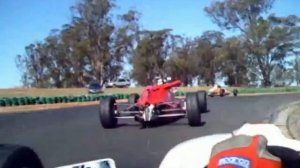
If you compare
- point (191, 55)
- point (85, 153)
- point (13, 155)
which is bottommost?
point (85, 153)

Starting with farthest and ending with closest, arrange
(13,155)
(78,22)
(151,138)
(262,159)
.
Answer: (78,22)
(151,138)
(13,155)
(262,159)

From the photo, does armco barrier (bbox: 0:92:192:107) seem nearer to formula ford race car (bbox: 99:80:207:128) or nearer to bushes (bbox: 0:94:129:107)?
bushes (bbox: 0:94:129:107)

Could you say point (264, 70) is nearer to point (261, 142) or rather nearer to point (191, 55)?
point (191, 55)

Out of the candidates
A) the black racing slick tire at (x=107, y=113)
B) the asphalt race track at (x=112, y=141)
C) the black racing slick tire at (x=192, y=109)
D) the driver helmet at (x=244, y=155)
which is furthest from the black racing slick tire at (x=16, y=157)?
the black racing slick tire at (x=107, y=113)

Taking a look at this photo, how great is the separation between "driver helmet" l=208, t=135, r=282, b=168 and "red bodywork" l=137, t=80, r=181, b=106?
11439 mm

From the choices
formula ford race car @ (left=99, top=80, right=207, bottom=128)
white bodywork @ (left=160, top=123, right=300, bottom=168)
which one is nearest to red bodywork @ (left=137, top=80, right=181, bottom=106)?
formula ford race car @ (left=99, top=80, right=207, bottom=128)

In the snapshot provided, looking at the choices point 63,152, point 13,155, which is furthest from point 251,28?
point 13,155

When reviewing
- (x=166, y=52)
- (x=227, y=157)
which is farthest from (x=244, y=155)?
(x=166, y=52)

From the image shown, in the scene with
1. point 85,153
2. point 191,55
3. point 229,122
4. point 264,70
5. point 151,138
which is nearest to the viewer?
point 85,153

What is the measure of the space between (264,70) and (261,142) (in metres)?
78.3

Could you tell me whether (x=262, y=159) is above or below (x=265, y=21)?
below

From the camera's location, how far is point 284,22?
78375 mm

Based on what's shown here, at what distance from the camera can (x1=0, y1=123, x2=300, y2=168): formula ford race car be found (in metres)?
2.24

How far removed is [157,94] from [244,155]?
39.2 ft
